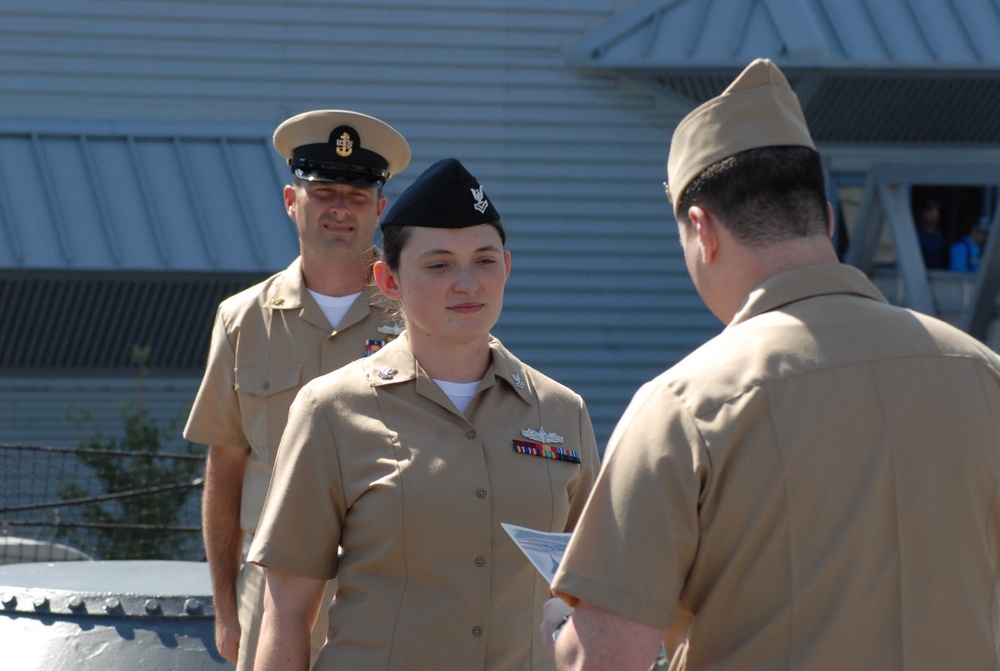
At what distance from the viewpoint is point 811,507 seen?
64.3 inches

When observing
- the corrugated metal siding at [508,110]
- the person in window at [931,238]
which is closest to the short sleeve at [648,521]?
the corrugated metal siding at [508,110]

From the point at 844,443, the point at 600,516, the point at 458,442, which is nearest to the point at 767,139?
the point at 844,443

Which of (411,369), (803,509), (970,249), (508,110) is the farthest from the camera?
(508,110)

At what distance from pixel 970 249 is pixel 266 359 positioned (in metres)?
8.99

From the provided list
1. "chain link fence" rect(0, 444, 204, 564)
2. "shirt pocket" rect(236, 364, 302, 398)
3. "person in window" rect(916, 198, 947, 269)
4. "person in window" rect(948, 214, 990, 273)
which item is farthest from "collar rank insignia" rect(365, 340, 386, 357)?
"person in window" rect(916, 198, 947, 269)

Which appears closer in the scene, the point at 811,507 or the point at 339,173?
the point at 811,507

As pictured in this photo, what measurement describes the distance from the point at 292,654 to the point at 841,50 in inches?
350

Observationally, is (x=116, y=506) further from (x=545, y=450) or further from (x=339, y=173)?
(x=545, y=450)

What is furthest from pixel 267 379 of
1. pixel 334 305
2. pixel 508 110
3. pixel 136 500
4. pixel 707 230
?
pixel 508 110

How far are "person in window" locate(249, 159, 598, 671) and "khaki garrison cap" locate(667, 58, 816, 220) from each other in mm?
710

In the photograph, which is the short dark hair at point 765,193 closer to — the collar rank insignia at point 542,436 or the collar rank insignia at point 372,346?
the collar rank insignia at point 542,436

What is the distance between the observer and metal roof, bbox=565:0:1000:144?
10.2m

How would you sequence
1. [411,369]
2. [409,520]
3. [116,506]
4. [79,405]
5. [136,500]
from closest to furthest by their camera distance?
[409,520]
[411,369]
[136,500]
[116,506]
[79,405]

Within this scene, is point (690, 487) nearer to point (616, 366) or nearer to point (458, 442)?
point (458, 442)
